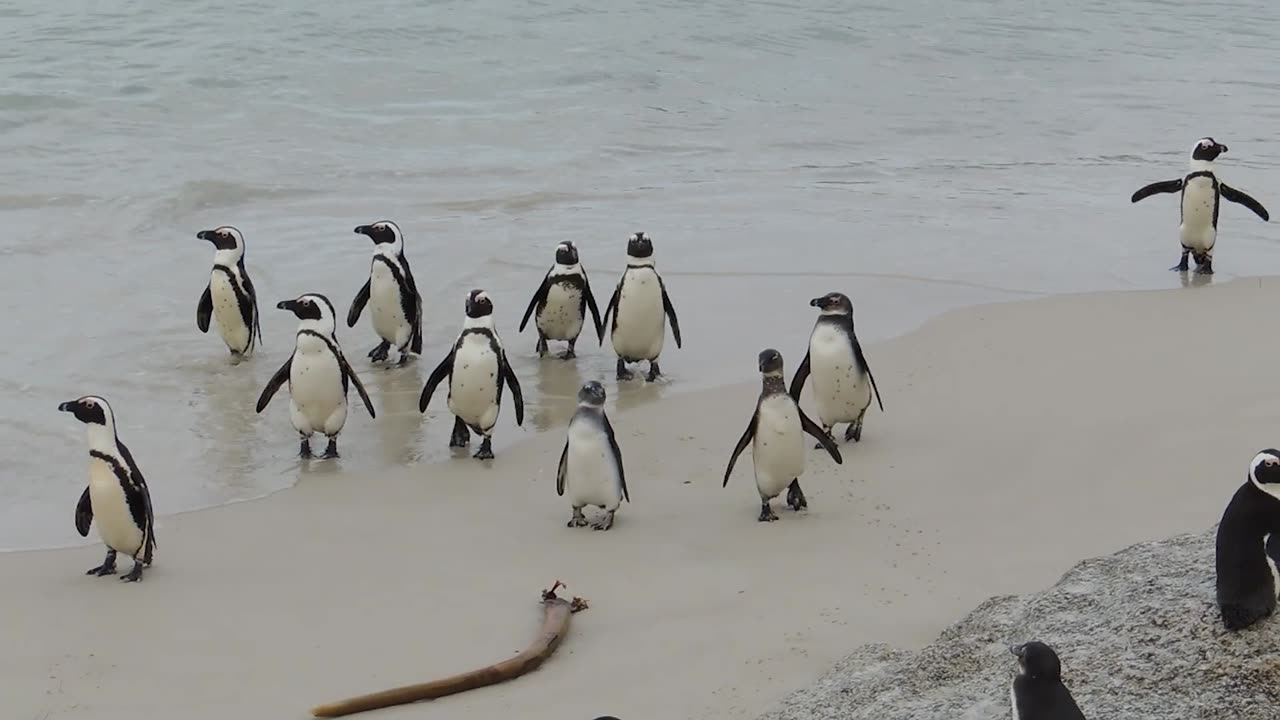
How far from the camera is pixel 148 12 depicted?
23.6 metres

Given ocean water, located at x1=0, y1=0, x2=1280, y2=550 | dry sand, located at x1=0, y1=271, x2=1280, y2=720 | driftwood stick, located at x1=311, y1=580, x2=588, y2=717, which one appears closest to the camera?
driftwood stick, located at x1=311, y1=580, x2=588, y2=717

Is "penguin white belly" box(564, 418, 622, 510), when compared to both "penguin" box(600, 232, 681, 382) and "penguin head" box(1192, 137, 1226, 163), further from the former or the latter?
"penguin head" box(1192, 137, 1226, 163)

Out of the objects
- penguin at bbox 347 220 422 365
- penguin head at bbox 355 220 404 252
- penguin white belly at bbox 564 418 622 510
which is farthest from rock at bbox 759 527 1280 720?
penguin head at bbox 355 220 404 252

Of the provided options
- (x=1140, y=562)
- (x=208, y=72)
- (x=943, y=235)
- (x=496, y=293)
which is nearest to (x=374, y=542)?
(x=1140, y=562)

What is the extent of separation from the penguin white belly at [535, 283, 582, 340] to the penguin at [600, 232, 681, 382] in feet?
1.09

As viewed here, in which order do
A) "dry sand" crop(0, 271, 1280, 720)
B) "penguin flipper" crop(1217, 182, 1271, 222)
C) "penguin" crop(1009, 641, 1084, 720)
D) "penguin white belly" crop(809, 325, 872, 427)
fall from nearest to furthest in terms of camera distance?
"penguin" crop(1009, 641, 1084, 720), "dry sand" crop(0, 271, 1280, 720), "penguin white belly" crop(809, 325, 872, 427), "penguin flipper" crop(1217, 182, 1271, 222)

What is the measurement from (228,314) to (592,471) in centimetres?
331

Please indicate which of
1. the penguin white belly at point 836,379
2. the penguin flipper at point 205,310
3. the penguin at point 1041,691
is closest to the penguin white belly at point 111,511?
the penguin white belly at point 836,379

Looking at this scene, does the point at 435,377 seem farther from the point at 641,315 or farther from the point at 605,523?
the point at 605,523

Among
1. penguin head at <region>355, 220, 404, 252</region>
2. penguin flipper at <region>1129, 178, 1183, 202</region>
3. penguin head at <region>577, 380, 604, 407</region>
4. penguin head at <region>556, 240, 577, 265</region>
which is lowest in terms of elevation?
penguin flipper at <region>1129, 178, 1183, 202</region>

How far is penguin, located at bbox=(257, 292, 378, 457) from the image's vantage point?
6895 mm

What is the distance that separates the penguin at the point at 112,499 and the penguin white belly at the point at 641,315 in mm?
3002

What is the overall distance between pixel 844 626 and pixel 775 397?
1.48 m

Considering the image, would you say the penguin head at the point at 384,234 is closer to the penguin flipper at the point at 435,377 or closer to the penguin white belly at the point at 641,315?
the penguin white belly at the point at 641,315
